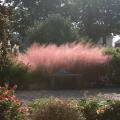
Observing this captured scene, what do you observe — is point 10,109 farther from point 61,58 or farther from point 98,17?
point 98,17

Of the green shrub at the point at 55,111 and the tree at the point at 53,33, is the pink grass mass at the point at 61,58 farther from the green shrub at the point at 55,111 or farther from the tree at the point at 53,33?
the tree at the point at 53,33

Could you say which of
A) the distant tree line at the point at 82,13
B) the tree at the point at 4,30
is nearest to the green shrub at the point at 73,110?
the tree at the point at 4,30

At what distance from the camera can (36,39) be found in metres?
30.1

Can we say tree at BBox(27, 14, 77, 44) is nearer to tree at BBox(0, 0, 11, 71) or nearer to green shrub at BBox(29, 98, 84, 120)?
tree at BBox(0, 0, 11, 71)

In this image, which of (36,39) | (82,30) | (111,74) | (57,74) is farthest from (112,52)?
(82,30)

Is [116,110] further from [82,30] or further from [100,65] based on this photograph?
[82,30]

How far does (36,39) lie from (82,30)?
71.7 ft

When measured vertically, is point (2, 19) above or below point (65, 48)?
above

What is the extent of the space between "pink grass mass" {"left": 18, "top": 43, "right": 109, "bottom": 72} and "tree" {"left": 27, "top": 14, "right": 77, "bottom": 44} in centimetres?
1062

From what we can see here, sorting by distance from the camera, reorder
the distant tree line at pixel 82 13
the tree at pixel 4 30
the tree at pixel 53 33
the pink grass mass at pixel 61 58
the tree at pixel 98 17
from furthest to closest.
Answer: the tree at pixel 98 17 < the distant tree line at pixel 82 13 < the tree at pixel 53 33 < the pink grass mass at pixel 61 58 < the tree at pixel 4 30

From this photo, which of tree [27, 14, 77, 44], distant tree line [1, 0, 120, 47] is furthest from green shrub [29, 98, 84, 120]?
distant tree line [1, 0, 120, 47]

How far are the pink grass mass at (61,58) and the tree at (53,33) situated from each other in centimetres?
1062

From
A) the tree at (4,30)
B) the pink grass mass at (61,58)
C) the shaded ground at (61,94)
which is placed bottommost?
the shaded ground at (61,94)

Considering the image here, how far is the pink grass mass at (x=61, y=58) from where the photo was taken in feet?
56.5
